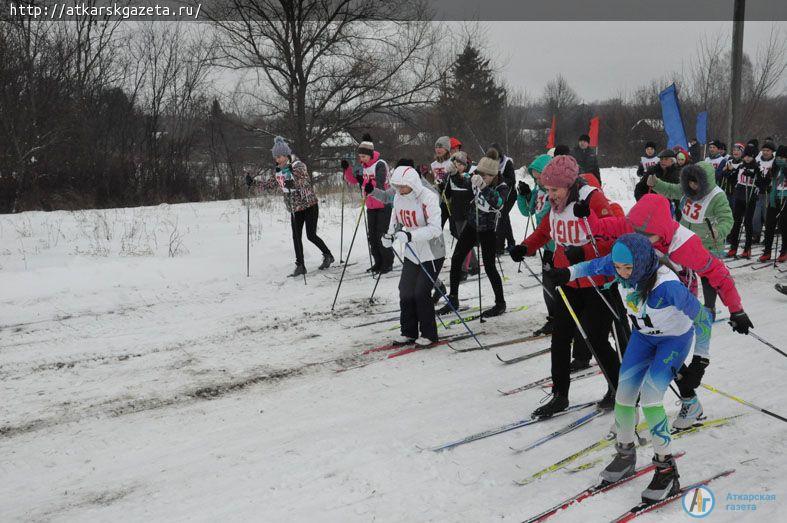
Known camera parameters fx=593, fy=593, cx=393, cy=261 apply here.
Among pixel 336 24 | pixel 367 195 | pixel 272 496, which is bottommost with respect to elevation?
pixel 272 496

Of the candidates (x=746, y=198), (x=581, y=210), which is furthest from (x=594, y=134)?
(x=581, y=210)

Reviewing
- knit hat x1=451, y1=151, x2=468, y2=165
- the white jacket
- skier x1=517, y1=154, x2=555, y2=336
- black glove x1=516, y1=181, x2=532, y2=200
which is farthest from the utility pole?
the white jacket

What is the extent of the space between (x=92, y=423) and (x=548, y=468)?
11.1 ft

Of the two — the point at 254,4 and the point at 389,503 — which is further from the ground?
the point at 254,4

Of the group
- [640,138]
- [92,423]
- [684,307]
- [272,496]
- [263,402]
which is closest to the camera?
[684,307]

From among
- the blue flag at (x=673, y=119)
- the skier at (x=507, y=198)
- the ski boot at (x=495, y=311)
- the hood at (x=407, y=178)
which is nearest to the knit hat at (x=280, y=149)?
the skier at (x=507, y=198)

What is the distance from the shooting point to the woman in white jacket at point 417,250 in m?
5.90

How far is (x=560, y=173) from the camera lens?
421 centimetres

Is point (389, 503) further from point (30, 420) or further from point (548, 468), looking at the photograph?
point (30, 420)

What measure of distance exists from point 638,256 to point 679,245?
3.27 feet

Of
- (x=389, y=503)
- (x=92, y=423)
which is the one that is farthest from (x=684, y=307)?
(x=92, y=423)

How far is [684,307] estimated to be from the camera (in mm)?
3250

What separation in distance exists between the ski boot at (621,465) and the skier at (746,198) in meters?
8.02

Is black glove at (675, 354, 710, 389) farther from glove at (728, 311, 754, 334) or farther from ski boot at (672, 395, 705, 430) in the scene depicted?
glove at (728, 311, 754, 334)
